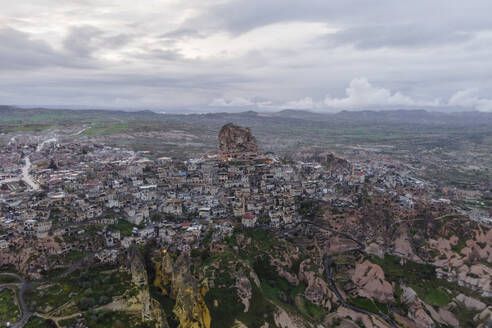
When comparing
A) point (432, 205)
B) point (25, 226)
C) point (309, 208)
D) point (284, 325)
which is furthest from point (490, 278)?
point (25, 226)

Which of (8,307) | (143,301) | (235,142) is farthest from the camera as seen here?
(235,142)

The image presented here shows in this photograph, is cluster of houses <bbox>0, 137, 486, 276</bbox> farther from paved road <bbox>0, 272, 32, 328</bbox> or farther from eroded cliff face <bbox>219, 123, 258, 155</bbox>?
eroded cliff face <bbox>219, 123, 258, 155</bbox>

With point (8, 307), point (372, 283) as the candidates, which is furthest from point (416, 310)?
point (8, 307)

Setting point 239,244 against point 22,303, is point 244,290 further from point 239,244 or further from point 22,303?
point 22,303

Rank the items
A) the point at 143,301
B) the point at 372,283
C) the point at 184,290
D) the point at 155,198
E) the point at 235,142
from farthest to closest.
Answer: the point at 235,142, the point at 155,198, the point at 372,283, the point at 184,290, the point at 143,301

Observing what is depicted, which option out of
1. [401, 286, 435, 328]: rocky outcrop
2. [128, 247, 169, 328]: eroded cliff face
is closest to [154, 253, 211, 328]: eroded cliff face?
[128, 247, 169, 328]: eroded cliff face

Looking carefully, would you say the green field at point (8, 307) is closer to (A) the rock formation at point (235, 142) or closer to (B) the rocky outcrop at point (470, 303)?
(B) the rocky outcrop at point (470, 303)
